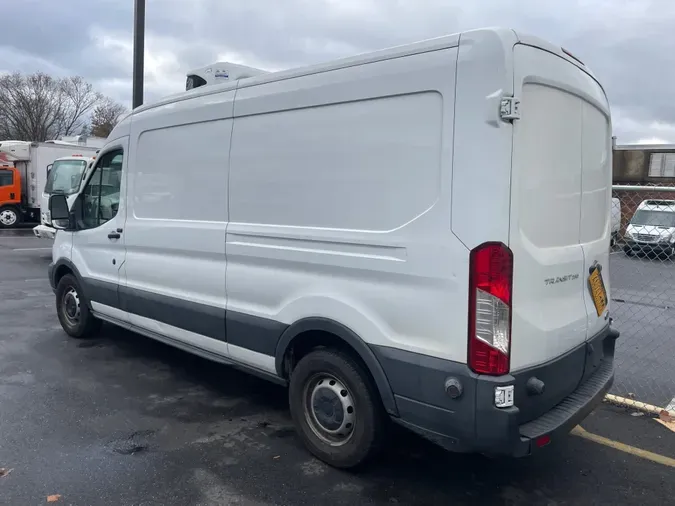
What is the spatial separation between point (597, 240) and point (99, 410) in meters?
3.93

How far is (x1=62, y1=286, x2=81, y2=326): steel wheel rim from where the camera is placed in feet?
21.1

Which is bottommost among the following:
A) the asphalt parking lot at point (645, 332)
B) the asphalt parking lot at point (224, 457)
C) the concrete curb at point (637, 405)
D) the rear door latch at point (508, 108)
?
the asphalt parking lot at point (224, 457)

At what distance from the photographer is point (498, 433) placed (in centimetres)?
291

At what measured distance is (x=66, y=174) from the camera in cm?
1459

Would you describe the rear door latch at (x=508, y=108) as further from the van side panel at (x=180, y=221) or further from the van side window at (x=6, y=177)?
the van side window at (x=6, y=177)

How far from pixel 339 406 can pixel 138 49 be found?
9.12m

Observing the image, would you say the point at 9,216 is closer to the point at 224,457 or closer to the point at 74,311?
the point at 74,311

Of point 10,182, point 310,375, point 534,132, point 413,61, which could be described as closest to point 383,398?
point 310,375

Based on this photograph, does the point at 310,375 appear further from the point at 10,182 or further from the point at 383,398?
the point at 10,182

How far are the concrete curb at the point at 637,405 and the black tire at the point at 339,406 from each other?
244 cm

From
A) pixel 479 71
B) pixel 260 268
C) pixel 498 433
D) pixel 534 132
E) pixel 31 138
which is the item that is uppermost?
pixel 31 138

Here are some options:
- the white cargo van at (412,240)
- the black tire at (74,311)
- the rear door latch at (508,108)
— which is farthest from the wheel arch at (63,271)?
the rear door latch at (508,108)

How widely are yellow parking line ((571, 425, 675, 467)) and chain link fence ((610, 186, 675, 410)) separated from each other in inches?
38.0

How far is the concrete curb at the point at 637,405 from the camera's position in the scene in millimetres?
4750
